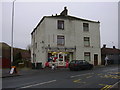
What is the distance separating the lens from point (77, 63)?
939 inches

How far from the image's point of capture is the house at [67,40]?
2928 cm

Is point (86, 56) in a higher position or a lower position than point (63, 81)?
higher

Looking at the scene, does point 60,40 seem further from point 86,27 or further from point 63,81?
point 63,81

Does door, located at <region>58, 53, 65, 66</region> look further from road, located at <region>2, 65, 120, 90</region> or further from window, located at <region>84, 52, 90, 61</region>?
road, located at <region>2, 65, 120, 90</region>

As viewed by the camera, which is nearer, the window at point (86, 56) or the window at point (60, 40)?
the window at point (60, 40)

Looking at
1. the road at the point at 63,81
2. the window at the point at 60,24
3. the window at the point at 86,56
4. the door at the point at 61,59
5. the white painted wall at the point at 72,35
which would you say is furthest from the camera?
the window at the point at 86,56

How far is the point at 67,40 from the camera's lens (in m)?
30.8

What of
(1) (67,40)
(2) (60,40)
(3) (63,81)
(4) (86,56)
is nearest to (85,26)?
(1) (67,40)

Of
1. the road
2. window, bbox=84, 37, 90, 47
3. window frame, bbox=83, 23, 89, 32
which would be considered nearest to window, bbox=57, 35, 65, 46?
window, bbox=84, 37, 90, 47

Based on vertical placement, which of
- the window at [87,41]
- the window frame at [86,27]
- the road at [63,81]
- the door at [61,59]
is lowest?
the road at [63,81]

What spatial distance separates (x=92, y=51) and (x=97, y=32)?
156 inches

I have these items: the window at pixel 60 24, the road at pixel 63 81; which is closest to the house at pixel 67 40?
the window at pixel 60 24

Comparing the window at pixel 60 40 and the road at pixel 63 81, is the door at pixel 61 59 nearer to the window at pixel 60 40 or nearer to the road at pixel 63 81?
the window at pixel 60 40

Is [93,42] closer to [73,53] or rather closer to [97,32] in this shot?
[97,32]
